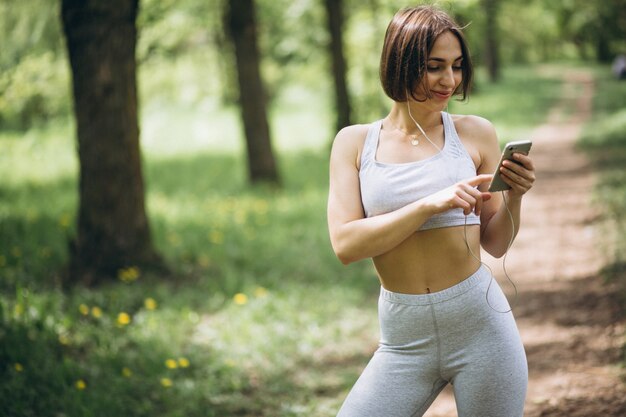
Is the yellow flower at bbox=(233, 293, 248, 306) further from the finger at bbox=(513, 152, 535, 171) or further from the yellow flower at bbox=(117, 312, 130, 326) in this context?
the finger at bbox=(513, 152, 535, 171)

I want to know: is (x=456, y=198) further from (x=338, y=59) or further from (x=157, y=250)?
(x=338, y=59)

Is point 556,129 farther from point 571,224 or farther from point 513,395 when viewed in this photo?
point 513,395

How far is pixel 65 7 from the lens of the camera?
6.00m

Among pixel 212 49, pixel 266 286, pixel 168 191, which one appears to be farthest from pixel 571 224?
pixel 212 49

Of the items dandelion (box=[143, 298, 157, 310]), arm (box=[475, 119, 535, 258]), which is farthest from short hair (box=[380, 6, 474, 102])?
dandelion (box=[143, 298, 157, 310])

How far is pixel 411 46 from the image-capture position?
2.23 metres

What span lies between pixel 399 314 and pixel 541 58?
73.3m

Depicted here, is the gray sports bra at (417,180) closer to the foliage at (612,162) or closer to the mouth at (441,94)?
the mouth at (441,94)

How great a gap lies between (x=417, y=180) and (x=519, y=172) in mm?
334

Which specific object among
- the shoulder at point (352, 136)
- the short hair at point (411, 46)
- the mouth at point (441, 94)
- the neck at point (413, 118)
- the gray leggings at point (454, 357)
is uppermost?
the short hair at point (411, 46)

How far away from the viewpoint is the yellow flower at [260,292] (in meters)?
6.35

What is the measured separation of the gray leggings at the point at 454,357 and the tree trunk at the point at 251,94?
9.64 m

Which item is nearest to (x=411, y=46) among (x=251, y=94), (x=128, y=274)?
(x=128, y=274)

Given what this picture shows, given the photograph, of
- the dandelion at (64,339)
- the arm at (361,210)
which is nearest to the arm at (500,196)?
the arm at (361,210)
